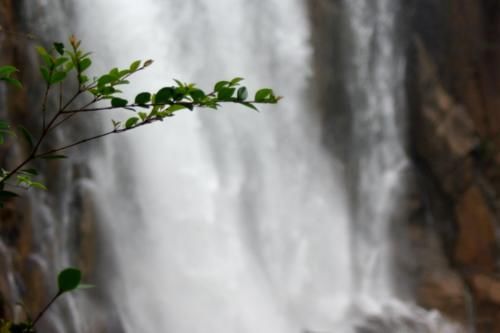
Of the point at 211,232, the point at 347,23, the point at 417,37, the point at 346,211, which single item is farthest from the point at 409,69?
the point at 211,232

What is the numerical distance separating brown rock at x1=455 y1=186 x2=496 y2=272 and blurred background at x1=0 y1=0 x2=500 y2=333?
2cm

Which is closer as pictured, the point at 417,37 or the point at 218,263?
the point at 218,263

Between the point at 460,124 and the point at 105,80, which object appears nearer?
the point at 105,80

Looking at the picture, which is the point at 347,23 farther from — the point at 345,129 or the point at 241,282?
the point at 241,282

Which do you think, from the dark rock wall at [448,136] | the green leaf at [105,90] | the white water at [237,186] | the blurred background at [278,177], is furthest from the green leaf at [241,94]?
the dark rock wall at [448,136]

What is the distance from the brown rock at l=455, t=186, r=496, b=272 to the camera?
9562mm

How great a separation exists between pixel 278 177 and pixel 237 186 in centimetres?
86

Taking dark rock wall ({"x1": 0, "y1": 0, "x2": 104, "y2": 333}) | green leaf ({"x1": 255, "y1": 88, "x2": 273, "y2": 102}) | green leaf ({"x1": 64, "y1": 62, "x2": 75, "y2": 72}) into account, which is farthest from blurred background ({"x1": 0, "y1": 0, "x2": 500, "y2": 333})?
green leaf ({"x1": 255, "y1": 88, "x2": 273, "y2": 102})

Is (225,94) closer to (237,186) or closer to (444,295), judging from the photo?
(237,186)

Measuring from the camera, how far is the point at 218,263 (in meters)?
7.57

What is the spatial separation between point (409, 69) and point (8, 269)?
275 inches

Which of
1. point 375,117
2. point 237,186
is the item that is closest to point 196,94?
point 237,186

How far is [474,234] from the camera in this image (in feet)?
31.6

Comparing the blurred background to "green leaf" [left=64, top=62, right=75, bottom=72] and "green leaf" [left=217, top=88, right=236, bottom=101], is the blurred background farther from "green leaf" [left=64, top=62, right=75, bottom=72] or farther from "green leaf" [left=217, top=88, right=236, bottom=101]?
"green leaf" [left=217, top=88, right=236, bottom=101]
